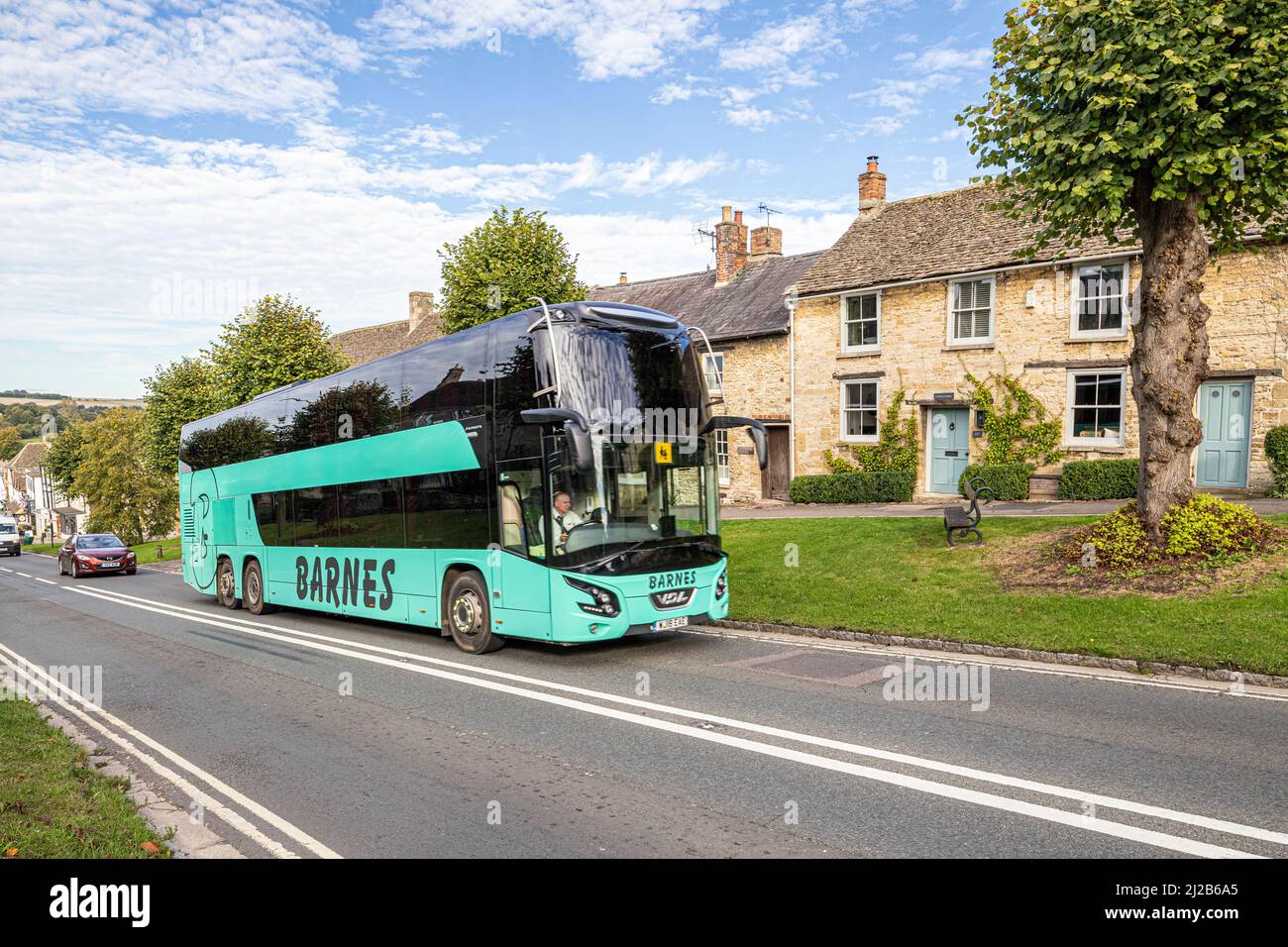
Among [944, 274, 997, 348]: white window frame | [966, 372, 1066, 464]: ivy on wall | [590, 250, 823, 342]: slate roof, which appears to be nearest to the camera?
[966, 372, 1066, 464]: ivy on wall

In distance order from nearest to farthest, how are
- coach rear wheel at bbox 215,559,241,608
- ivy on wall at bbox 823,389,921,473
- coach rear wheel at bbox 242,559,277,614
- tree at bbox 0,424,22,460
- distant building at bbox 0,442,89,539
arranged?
coach rear wheel at bbox 242,559,277,614
coach rear wheel at bbox 215,559,241,608
ivy on wall at bbox 823,389,921,473
distant building at bbox 0,442,89,539
tree at bbox 0,424,22,460

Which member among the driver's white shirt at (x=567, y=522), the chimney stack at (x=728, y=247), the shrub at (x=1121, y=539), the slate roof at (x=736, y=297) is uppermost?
the chimney stack at (x=728, y=247)

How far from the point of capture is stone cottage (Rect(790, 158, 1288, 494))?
65.2 ft

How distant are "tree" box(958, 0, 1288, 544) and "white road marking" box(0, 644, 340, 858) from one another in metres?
10.9

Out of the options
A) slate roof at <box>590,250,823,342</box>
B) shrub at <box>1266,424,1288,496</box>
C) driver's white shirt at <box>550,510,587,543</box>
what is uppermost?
slate roof at <box>590,250,823,342</box>

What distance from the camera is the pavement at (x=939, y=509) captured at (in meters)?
17.3

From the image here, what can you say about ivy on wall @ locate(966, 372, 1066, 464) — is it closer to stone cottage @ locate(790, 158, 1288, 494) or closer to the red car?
stone cottage @ locate(790, 158, 1288, 494)

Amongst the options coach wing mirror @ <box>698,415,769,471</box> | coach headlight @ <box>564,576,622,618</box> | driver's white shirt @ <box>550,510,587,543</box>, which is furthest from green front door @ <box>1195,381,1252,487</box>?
driver's white shirt @ <box>550,510,587,543</box>

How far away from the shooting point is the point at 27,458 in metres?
110

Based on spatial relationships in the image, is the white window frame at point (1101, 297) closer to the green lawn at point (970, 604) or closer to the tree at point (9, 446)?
the green lawn at point (970, 604)

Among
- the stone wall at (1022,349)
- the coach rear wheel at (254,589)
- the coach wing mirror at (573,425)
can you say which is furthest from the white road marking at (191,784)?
the stone wall at (1022,349)

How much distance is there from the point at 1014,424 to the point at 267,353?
22.2 m

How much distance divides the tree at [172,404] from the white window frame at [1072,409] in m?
31.9
